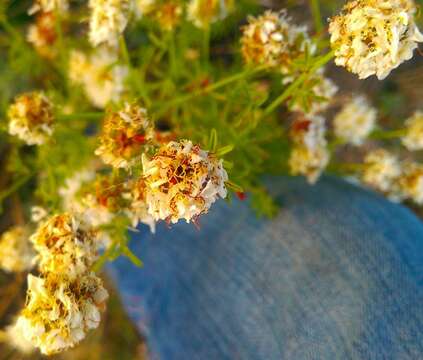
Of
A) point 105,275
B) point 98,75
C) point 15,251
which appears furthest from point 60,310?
point 105,275

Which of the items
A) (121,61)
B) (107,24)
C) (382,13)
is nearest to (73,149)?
(121,61)

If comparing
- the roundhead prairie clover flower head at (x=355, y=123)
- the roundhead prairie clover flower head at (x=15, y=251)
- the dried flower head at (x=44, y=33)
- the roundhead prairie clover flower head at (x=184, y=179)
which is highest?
the dried flower head at (x=44, y=33)

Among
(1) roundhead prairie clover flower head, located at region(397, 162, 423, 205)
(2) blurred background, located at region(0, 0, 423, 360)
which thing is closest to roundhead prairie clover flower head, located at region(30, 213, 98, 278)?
(1) roundhead prairie clover flower head, located at region(397, 162, 423, 205)

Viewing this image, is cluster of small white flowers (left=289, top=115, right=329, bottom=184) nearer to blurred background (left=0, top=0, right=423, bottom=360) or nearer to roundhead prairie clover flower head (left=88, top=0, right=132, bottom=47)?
roundhead prairie clover flower head (left=88, top=0, right=132, bottom=47)

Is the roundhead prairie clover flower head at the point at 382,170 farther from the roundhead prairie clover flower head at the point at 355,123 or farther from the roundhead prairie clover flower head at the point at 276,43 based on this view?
the roundhead prairie clover flower head at the point at 276,43

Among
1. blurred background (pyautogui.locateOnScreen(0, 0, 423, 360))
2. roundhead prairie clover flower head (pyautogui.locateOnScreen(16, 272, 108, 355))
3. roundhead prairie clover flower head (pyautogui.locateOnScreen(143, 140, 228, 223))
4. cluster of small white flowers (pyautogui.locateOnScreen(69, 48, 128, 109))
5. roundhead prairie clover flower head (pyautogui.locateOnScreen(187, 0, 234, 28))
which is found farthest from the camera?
blurred background (pyautogui.locateOnScreen(0, 0, 423, 360))

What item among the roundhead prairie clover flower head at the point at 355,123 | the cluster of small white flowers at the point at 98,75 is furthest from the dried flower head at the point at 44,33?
the roundhead prairie clover flower head at the point at 355,123

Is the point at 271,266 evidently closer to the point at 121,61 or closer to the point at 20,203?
the point at 121,61
